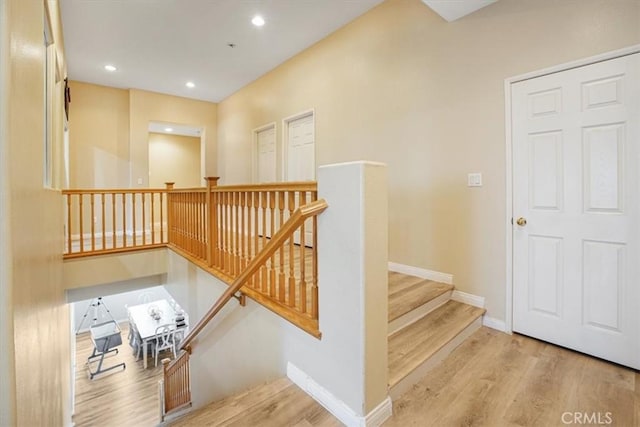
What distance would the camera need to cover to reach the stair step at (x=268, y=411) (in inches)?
58.4

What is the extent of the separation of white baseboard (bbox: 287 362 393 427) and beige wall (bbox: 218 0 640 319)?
1431 mm

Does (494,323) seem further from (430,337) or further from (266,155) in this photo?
(266,155)

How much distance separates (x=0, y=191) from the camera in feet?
2.86

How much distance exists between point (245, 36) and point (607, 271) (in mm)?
4166

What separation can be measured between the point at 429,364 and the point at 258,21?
3737mm

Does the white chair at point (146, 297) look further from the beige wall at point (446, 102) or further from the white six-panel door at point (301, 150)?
the beige wall at point (446, 102)

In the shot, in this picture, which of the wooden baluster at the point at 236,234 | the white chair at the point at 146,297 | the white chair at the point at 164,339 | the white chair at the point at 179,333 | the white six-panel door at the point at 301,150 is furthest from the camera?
the white chair at the point at 146,297

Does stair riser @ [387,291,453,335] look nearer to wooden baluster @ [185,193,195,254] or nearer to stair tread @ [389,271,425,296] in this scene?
stair tread @ [389,271,425,296]

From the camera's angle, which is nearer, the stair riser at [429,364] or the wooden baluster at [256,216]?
the stair riser at [429,364]

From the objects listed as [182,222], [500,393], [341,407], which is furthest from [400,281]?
[182,222]

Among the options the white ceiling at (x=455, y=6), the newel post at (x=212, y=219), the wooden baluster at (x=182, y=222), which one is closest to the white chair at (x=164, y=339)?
the wooden baluster at (x=182, y=222)

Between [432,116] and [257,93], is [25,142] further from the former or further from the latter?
[257,93]

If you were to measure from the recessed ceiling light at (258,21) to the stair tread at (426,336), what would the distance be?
3.48m

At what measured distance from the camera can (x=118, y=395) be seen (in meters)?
4.90
